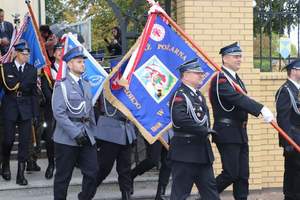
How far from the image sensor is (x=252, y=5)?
817 centimetres

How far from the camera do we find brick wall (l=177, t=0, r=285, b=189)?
791cm

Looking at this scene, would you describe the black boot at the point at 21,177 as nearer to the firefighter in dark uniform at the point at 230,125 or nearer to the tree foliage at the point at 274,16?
the firefighter in dark uniform at the point at 230,125

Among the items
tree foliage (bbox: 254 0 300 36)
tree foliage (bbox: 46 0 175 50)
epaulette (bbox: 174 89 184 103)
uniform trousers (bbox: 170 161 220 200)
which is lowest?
uniform trousers (bbox: 170 161 220 200)

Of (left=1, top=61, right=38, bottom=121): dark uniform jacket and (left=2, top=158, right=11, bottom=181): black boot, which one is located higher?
(left=1, top=61, right=38, bottom=121): dark uniform jacket

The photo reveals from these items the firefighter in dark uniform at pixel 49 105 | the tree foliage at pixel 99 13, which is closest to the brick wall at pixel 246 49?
Answer: the tree foliage at pixel 99 13

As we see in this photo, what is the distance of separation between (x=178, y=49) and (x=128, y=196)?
1.95 m

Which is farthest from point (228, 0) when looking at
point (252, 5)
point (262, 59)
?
point (262, 59)

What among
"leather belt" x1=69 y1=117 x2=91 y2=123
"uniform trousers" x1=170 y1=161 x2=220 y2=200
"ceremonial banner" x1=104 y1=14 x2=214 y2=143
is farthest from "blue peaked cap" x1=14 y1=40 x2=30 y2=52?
"uniform trousers" x1=170 y1=161 x2=220 y2=200

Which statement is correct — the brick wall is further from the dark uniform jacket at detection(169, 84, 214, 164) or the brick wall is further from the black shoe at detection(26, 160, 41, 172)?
the black shoe at detection(26, 160, 41, 172)

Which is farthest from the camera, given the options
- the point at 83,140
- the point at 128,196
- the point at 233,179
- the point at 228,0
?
the point at 228,0

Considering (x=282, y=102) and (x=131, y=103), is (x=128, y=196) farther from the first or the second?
(x=282, y=102)

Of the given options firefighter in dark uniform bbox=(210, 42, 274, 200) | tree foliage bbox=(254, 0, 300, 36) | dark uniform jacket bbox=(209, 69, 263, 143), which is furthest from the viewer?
tree foliage bbox=(254, 0, 300, 36)

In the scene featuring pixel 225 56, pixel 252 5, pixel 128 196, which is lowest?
pixel 128 196

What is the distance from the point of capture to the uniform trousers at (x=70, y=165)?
627 cm
